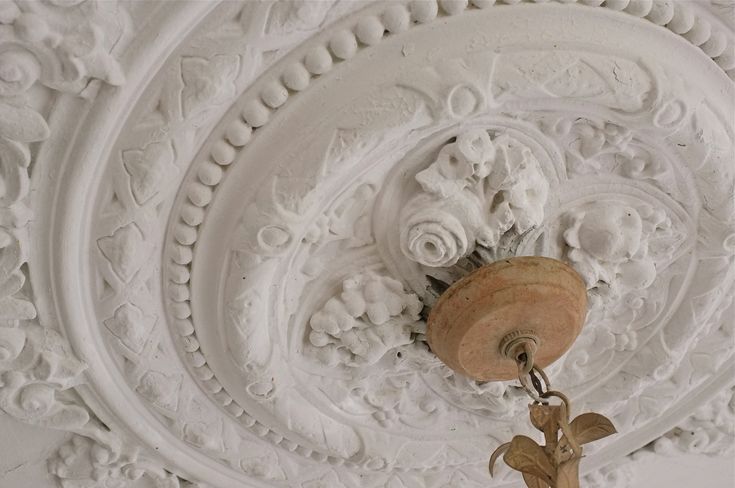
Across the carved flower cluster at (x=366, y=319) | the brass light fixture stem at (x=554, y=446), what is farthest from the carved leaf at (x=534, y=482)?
the carved flower cluster at (x=366, y=319)

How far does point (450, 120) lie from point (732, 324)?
2.60 ft

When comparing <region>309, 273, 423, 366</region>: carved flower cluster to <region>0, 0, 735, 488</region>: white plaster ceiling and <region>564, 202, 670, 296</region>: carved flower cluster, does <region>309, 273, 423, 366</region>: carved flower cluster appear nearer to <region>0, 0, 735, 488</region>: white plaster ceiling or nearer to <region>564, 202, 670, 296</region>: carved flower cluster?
<region>0, 0, 735, 488</region>: white plaster ceiling

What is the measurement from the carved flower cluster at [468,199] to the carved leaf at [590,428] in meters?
0.28

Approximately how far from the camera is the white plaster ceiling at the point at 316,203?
0.94 metres

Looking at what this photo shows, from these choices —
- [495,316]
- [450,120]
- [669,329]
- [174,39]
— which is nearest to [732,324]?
[669,329]

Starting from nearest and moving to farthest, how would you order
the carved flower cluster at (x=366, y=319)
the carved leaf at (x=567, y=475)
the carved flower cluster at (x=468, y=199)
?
1. the carved leaf at (x=567, y=475)
2. the carved flower cluster at (x=468, y=199)
3. the carved flower cluster at (x=366, y=319)

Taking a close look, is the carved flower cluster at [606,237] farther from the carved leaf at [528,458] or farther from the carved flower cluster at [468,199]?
the carved leaf at [528,458]

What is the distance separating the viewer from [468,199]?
104cm

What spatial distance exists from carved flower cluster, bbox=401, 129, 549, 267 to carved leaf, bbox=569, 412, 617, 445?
28cm

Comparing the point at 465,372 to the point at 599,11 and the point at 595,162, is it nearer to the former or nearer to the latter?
the point at 595,162

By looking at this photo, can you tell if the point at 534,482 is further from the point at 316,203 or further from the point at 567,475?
the point at 316,203

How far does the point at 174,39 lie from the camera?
910 mm

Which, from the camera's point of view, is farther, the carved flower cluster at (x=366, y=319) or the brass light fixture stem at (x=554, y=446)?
the carved flower cluster at (x=366, y=319)

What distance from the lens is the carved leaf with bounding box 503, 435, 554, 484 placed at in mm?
913
